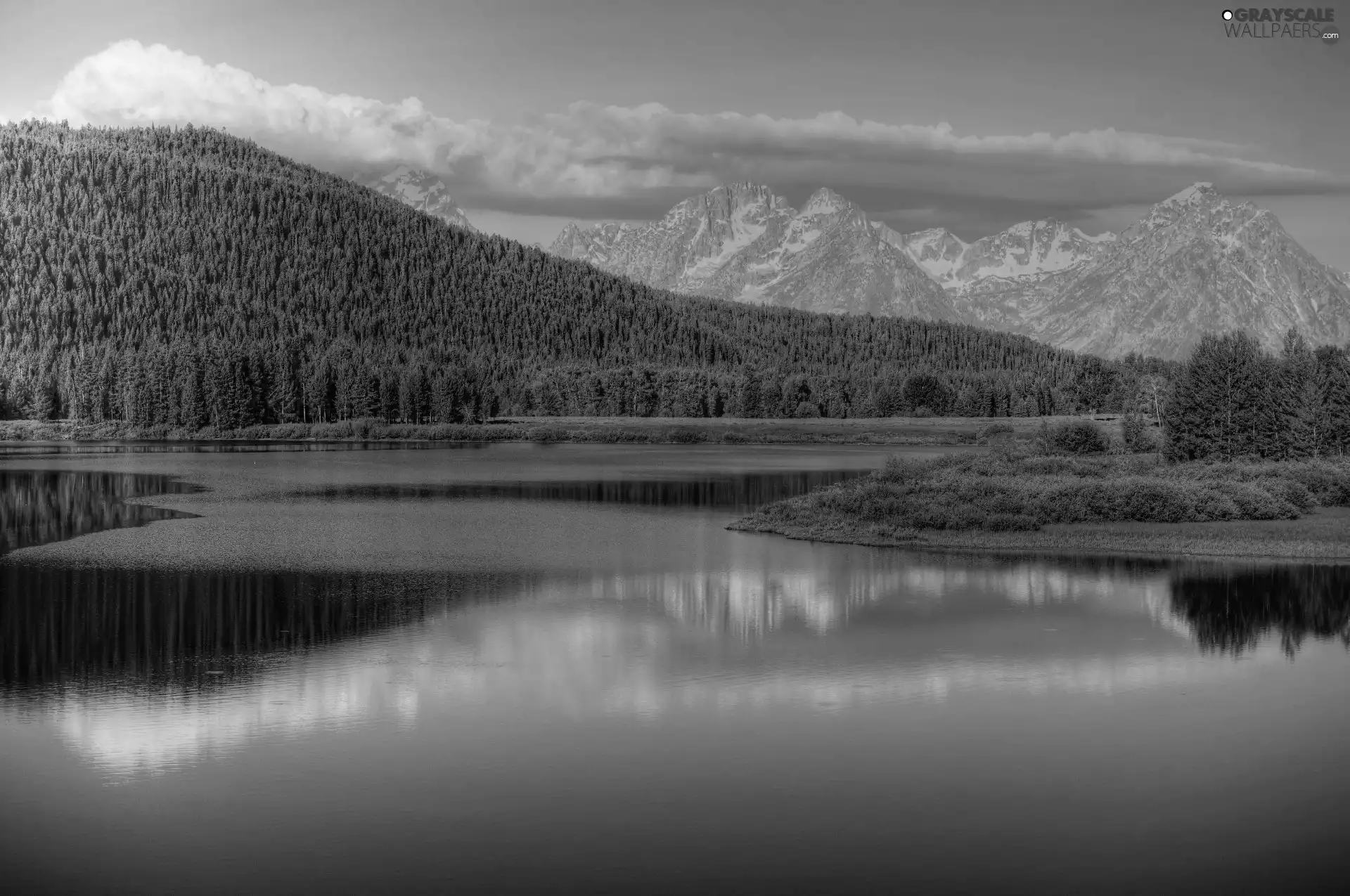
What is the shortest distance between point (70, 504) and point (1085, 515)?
5288 cm

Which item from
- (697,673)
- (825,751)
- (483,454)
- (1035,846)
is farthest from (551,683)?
(483,454)

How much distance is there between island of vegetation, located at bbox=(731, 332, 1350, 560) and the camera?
177ft

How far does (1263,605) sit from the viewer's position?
4091 cm

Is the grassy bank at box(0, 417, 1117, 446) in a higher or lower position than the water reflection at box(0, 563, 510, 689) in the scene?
Answer: higher

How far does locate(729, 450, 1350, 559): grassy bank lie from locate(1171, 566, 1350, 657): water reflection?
16.6 ft

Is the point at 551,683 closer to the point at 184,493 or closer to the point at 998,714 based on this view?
the point at 998,714

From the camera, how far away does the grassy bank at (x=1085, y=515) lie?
53.2 meters

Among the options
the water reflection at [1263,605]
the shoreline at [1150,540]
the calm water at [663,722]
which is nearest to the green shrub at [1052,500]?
the shoreline at [1150,540]

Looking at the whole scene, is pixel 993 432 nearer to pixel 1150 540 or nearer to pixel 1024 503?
pixel 1024 503

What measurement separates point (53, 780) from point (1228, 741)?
2228cm

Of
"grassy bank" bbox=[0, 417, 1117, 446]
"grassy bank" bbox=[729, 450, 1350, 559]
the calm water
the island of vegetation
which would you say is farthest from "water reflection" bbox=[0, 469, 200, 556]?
"grassy bank" bbox=[0, 417, 1117, 446]

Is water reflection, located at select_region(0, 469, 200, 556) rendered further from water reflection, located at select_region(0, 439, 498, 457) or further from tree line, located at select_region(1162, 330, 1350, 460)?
tree line, located at select_region(1162, 330, 1350, 460)

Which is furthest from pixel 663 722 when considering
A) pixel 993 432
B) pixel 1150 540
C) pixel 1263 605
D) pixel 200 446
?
pixel 993 432

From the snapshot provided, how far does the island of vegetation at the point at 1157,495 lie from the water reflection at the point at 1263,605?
5005 millimetres
